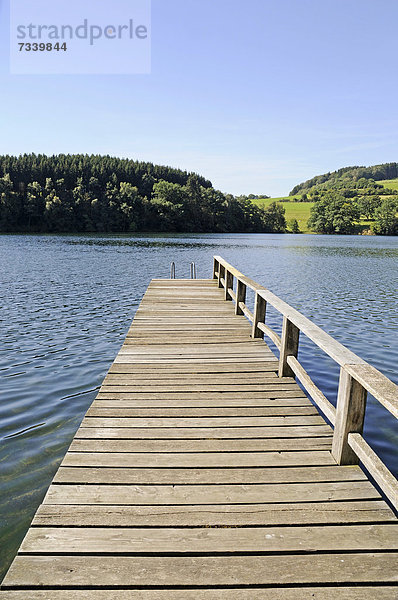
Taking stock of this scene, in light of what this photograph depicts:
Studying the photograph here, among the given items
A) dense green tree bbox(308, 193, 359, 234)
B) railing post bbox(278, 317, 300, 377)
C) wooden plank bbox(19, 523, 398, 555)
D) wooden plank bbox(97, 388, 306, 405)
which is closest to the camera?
wooden plank bbox(19, 523, 398, 555)

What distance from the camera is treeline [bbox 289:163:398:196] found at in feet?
534

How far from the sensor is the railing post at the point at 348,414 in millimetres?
2848

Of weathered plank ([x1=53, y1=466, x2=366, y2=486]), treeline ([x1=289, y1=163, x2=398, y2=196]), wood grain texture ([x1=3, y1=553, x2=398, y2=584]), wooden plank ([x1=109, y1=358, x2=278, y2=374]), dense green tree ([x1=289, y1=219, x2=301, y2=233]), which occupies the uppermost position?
treeline ([x1=289, y1=163, x2=398, y2=196])

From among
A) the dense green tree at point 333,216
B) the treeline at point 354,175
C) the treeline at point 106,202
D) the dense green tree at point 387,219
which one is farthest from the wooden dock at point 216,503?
the treeline at point 354,175

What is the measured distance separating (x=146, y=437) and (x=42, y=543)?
1294 millimetres

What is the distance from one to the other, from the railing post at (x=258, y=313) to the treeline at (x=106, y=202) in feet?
244

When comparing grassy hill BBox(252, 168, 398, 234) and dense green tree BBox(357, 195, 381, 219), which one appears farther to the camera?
dense green tree BBox(357, 195, 381, 219)

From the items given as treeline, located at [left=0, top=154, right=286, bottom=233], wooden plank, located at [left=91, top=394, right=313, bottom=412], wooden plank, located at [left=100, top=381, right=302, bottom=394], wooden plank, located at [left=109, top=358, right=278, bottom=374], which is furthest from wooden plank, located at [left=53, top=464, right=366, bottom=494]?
treeline, located at [left=0, top=154, right=286, bottom=233]

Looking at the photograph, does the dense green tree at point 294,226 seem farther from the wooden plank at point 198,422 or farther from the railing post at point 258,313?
the wooden plank at point 198,422

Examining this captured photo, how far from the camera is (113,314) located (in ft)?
37.7

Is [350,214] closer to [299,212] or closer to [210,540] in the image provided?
[299,212]

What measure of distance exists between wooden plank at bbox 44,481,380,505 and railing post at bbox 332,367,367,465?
251mm

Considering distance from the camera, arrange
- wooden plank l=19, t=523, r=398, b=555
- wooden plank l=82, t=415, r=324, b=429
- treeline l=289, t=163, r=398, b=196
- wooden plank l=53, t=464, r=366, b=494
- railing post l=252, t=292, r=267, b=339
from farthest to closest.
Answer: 1. treeline l=289, t=163, r=398, b=196
2. railing post l=252, t=292, r=267, b=339
3. wooden plank l=82, t=415, r=324, b=429
4. wooden plank l=53, t=464, r=366, b=494
5. wooden plank l=19, t=523, r=398, b=555

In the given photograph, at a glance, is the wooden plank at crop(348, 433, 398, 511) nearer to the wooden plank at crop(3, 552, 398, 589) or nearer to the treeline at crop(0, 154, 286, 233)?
the wooden plank at crop(3, 552, 398, 589)
